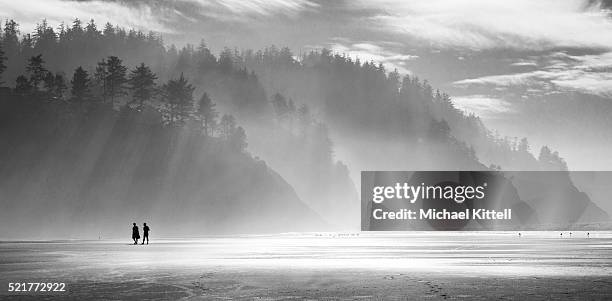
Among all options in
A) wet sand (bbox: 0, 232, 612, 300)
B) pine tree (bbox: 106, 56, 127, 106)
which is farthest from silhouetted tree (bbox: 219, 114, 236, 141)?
wet sand (bbox: 0, 232, 612, 300)

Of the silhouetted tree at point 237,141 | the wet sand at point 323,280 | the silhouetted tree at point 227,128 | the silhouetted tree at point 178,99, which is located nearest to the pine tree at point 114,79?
the silhouetted tree at point 178,99

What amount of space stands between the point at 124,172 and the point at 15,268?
109 metres

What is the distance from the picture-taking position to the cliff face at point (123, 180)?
12575 centimetres

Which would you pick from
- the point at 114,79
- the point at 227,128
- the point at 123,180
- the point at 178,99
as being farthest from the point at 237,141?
the point at 114,79

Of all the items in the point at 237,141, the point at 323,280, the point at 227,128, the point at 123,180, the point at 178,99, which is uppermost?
the point at 178,99

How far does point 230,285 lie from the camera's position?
22250 mm

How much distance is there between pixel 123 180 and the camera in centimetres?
13525

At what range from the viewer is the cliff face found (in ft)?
413

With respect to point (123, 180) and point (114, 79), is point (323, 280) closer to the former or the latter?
point (123, 180)

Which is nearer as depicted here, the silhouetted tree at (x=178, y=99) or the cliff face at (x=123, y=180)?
the cliff face at (x=123, y=180)

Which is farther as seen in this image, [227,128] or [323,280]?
[227,128]

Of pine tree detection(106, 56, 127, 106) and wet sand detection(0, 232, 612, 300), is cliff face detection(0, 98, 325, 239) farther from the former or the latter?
wet sand detection(0, 232, 612, 300)

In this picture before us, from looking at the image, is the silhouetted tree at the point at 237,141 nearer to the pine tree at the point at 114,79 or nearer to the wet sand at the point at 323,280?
the pine tree at the point at 114,79

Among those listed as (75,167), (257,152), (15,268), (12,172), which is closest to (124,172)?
(75,167)
